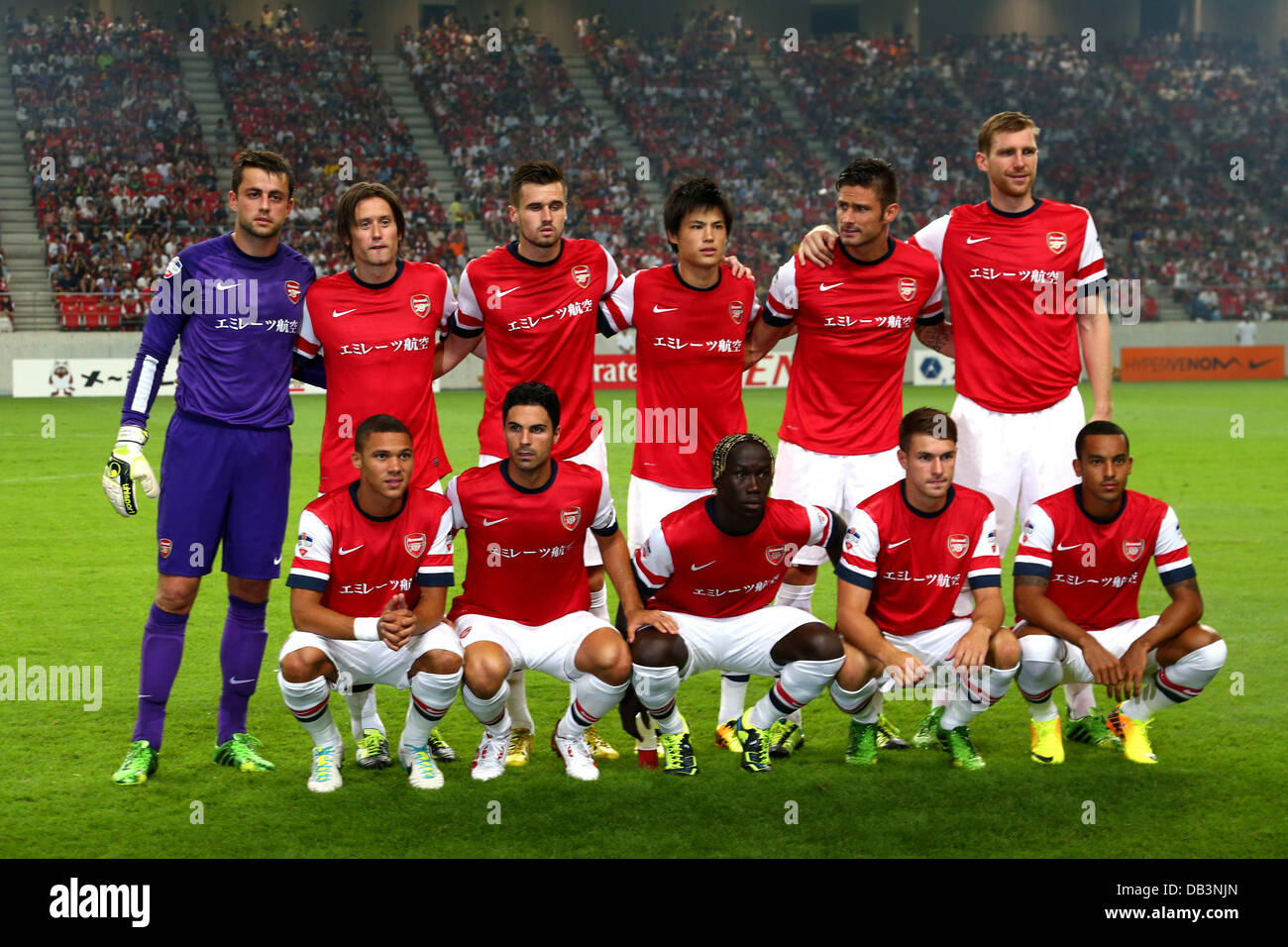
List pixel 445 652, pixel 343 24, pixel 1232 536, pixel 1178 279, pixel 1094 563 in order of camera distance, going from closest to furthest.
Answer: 1. pixel 445 652
2. pixel 1094 563
3. pixel 1232 536
4. pixel 1178 279
5. pixel 343 24

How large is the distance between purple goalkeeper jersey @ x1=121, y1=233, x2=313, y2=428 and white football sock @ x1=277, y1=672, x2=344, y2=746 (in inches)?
39.4

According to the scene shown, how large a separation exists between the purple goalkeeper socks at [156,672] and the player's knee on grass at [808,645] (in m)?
→ 2.20

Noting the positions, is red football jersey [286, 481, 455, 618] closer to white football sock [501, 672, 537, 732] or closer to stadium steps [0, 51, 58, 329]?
white football sock [501, 672, 537, 732]

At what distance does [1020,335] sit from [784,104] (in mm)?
31739

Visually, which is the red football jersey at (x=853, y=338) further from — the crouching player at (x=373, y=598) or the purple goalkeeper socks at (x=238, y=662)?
the purple goalkeeper socks at (x=238, y=662)

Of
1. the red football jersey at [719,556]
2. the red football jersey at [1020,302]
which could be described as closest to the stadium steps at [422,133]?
the red football jersey at [1020,302]

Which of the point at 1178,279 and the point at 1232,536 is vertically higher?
the point at 1178,279

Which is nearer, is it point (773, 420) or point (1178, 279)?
point (773, 420)

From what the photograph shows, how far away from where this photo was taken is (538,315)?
→ 5234 mm

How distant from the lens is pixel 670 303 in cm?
535

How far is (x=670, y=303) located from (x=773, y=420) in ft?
42.6

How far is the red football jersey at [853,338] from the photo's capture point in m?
5.33
